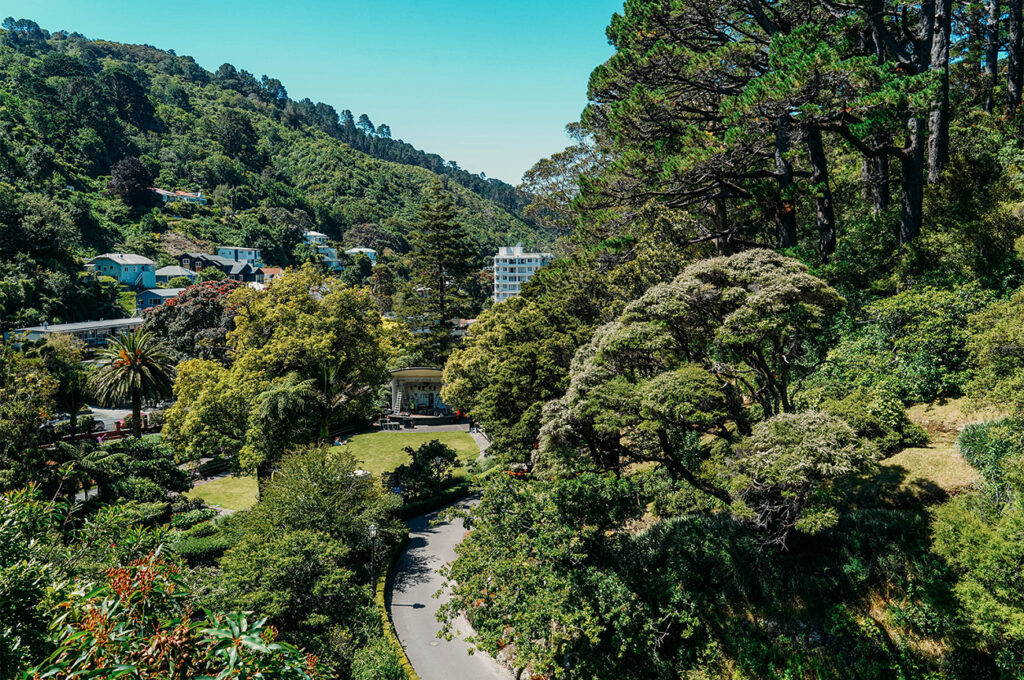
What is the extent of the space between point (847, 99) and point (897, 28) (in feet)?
35.3

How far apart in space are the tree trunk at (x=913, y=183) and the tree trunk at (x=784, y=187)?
319cm

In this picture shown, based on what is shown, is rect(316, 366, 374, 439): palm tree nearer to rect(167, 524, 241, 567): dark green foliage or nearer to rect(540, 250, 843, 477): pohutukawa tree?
rect(167, 524, 241, 567): dark green foliage

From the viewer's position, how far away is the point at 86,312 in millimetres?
61000

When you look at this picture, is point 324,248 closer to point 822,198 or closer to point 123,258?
point 123,258

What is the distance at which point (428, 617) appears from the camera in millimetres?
17578

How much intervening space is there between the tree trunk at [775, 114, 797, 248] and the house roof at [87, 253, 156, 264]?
81498 millimetres

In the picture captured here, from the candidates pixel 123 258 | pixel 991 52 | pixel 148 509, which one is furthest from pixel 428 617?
pixel 123 258

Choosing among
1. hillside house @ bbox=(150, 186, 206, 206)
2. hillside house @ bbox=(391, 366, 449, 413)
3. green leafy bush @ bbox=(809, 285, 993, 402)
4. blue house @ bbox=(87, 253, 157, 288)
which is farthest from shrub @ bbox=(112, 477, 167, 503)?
hillside house @ bbox=(150, 186, 206, 206)

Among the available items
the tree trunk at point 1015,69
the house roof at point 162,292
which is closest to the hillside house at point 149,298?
the house roof at point 162,292

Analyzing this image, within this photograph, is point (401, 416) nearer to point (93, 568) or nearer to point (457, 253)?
point (457, 253)

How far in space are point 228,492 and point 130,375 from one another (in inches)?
315

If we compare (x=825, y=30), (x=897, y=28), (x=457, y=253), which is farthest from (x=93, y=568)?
(x=457, y=253)

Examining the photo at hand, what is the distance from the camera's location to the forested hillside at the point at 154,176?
6028 centimetres

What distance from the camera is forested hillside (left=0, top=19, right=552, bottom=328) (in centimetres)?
6028
